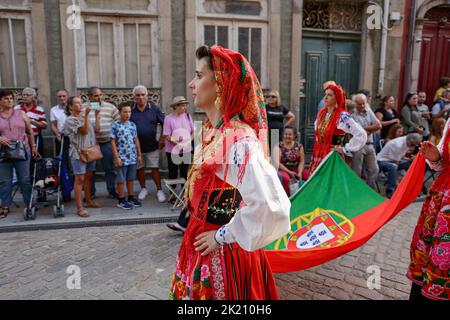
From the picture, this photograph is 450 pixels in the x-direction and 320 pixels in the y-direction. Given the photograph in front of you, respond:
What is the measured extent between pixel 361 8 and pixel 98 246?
28.1 feet

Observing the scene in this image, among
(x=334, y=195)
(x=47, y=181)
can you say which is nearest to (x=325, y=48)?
(x=334, y=195)

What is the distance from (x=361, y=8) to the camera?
31.6 feet

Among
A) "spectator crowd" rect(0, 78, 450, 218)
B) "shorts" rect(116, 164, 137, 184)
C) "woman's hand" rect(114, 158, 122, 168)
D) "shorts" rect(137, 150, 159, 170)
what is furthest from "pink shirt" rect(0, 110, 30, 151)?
"shorts" rect(137, 150, 159, 170)

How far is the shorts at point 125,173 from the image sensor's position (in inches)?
253

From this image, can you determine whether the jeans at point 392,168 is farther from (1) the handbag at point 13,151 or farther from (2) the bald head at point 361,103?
(1) the handbag at point 13,151

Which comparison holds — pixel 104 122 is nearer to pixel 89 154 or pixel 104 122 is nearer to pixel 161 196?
pixel 89 154

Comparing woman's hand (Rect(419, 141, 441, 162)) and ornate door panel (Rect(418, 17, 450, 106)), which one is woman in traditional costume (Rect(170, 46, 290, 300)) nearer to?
woman's hand (Rect(419, 141, 441, 162))

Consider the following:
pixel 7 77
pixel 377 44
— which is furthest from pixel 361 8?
pixel 7 77

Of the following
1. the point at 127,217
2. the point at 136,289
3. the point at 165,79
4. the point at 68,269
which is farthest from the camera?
the point at 165,79

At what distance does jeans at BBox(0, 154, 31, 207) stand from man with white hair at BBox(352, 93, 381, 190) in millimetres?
5765

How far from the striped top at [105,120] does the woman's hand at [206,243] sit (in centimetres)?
517

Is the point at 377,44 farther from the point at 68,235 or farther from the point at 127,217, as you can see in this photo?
the point at 68,235

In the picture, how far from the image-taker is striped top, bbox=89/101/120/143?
21.9 ft

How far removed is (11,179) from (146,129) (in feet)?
7.59
